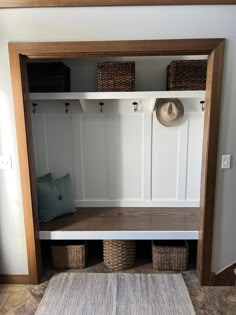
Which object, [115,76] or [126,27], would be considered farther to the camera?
[115,76]

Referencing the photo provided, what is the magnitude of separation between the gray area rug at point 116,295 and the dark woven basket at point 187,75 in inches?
69.1

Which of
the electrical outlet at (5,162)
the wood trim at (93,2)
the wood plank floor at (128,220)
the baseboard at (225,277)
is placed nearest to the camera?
the wood trim at (93,2)

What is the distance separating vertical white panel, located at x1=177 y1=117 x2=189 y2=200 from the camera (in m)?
2.71

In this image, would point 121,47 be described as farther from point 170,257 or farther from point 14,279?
point 14,279

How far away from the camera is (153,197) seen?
2.88 metres

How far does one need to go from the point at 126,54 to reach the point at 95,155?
3.84 ft

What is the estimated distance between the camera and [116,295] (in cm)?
218

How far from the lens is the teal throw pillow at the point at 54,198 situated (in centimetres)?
250

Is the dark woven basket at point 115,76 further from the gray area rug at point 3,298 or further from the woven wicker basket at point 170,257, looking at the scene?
the gray area rug at point 3,298

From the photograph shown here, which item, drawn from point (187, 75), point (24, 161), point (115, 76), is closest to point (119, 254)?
point (24, 161)

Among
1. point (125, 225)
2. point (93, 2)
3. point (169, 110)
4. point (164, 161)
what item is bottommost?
point (125, 225)

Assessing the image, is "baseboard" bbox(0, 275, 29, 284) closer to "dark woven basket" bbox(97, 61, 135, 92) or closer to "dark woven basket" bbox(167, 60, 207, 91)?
"dark woven basket" bbox(97, 61, 135, 92)

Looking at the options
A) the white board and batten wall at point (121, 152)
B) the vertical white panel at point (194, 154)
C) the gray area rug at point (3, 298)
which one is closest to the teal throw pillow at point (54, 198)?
the white board and batten wall at point (121, 152)

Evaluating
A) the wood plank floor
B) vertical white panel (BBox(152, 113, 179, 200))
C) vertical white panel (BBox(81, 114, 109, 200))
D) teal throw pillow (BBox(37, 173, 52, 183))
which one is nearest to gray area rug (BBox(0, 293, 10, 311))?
the wood plank floor
